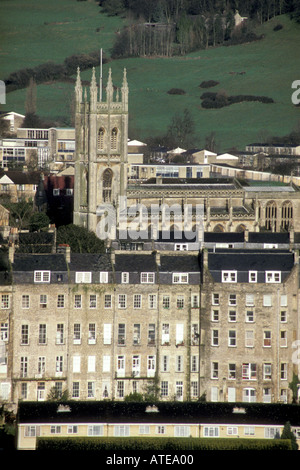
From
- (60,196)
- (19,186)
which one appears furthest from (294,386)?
(19,186)

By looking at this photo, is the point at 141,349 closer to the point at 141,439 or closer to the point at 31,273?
the point at 31,273

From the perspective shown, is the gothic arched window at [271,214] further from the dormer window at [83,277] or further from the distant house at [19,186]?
the dormer window at [83,277]

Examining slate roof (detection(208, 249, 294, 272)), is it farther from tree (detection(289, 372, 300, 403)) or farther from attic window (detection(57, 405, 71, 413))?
attic window (detection(57, 405, 71, 413))

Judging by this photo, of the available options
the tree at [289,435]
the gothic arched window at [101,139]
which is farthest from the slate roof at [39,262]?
the gothic arched window at [101,139]

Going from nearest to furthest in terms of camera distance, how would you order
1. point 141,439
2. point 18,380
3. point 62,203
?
point 141,439, point 18,380, point 62,203

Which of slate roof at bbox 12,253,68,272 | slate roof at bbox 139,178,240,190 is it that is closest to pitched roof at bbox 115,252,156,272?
slate roof at bbox 12,253,68,272

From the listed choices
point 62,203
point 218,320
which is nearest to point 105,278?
point 218,320
